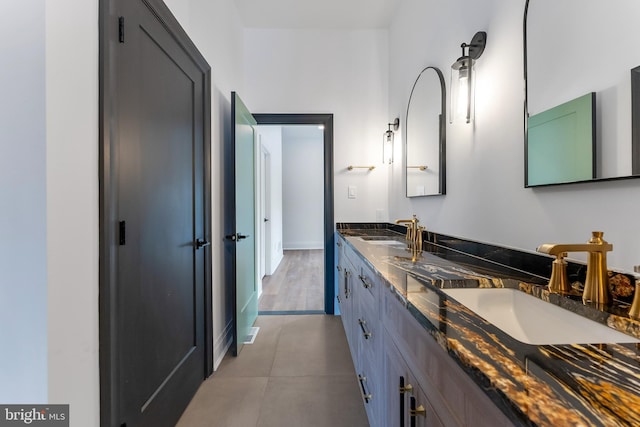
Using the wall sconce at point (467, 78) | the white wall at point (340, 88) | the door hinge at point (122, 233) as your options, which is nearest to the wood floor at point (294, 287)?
the white wall at point (340, 88)

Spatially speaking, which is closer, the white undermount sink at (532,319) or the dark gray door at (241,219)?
the white undermount sink at (532,319)

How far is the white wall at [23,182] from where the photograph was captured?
0.83 meters

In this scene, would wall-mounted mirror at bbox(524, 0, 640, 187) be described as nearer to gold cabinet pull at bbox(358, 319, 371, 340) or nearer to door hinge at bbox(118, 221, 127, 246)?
gold cabinet pull at bbox(358, 319, 371, 340)

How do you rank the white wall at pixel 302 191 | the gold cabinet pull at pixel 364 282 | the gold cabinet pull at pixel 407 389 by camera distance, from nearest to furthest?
the gold cabinet pull at pixel 407 389 < the gold cabinet pull at pixel 364 282 < the white wall at pixel 302 191

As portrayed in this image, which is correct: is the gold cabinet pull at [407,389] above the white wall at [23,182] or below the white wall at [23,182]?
below

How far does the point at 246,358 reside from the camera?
2166mm

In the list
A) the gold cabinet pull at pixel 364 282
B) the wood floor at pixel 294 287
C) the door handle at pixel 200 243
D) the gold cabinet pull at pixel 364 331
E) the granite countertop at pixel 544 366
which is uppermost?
the door handle at pixel 200 243

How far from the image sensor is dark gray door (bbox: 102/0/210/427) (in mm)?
1084

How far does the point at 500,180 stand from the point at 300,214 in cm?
588

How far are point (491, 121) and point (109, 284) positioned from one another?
1.67m

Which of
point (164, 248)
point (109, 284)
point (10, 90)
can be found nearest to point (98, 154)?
point (10, 90)

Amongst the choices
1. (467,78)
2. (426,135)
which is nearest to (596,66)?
(467,78)

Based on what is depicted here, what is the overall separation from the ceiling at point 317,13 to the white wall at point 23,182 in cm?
217

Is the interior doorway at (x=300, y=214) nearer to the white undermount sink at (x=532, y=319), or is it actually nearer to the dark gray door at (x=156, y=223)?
the dark gray door at (x=156, y=223)
